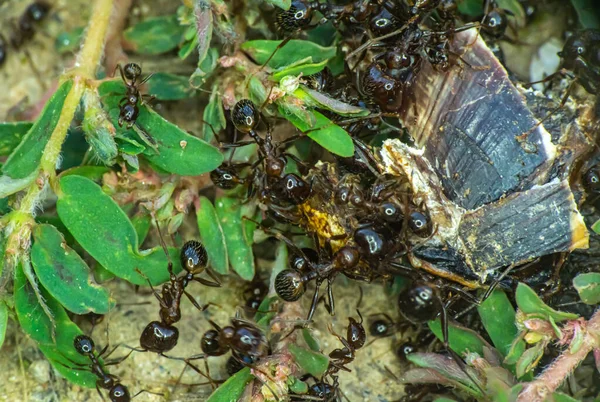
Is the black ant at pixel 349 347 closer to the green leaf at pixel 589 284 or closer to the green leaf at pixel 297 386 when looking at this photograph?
the green leaf at pixel 297 386

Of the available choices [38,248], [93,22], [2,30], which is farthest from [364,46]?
[2,30]

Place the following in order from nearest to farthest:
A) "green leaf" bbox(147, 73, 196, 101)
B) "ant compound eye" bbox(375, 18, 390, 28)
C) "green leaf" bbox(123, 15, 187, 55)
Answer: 1. "ant compound eye" bbox(375, 18, 390, 28)
2. "green leaf" bbox(147, 73, 196, 101)
3. "green leaf" bbox(123, 15, 187, 55)

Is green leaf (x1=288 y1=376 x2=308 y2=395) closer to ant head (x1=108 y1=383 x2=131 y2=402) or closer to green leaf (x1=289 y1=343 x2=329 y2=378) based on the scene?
green leaf (x1=289 y1=343 x2=329 y2=378)

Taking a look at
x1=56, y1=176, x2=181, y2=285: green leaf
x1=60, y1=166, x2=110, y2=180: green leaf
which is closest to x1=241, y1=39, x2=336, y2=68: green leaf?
x1=60, y1=166, x2=110, y2=180: green leaf

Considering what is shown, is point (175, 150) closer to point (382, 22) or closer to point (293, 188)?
point (293, 188)

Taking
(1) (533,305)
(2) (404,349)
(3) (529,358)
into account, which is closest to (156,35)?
(2) (404,349)
